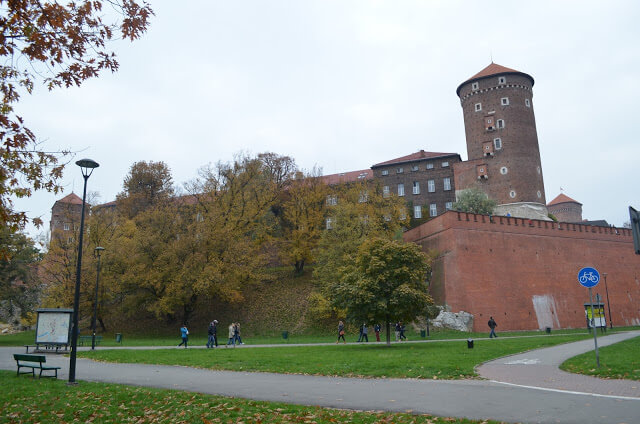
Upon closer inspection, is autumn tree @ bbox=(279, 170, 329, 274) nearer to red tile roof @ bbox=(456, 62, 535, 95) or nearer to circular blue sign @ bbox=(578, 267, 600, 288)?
red tile roof @ bbox=(456, 62, 535, 95)

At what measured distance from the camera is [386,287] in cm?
2517

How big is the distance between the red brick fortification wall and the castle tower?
38.4 ft

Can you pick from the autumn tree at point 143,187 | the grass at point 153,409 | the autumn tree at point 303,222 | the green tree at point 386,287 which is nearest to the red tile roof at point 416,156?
the autumn tree at point 303,222

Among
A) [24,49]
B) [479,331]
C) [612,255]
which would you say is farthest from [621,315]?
[24,49]

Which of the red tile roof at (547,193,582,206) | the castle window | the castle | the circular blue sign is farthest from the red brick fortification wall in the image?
the red tile roof at (547,193,582,206)

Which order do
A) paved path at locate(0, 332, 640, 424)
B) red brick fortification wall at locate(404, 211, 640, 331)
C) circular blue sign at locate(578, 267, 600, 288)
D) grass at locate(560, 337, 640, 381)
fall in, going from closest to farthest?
paved path at locate(0, 332, 640, 424) → grass at locate(560, 337, 640, 381) → circular blue sign at locate(578, 267, 600, 288) → red brick fortification wall at locate(404, 211, 640, 331)

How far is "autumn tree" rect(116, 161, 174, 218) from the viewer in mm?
57906

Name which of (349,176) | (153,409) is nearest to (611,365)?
(153,409)

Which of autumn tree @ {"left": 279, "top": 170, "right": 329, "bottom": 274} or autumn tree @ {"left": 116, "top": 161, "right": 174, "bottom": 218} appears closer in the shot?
autumn tree @ {"left": 279, "top": 170, "right": 329, "bottom": 274}

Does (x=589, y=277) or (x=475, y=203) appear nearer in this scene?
(x=589, y=277)

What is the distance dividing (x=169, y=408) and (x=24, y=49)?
22.3 ft

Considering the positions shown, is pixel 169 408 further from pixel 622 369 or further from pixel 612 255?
pixel 612 255

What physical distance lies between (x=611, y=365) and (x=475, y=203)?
4420 centimetres

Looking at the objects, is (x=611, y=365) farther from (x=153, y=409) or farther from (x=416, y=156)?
(x=416, y=156)
